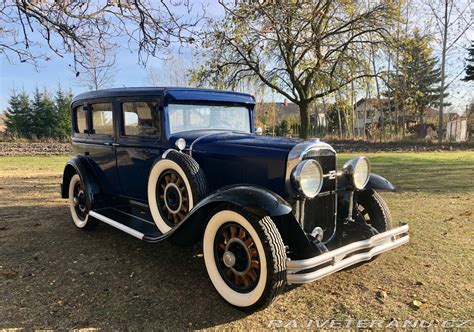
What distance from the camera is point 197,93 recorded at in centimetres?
436

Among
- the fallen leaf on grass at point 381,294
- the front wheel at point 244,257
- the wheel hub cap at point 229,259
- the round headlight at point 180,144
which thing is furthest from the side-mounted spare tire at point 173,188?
the fallen leaf on grass at point 381,294

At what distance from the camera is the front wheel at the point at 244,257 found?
273 centimetres

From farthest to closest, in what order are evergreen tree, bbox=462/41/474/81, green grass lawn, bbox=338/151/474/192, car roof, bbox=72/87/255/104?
evergreen tree, bbox=462/41/474/81 < green grass lawn, bbox=338/151/474/192 < car roof, bbox=72/87/255/104

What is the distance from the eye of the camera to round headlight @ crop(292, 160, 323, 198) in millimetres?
3178

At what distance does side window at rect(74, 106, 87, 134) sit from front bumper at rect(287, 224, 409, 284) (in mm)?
3984

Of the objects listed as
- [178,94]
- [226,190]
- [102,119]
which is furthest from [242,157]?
[102,119]

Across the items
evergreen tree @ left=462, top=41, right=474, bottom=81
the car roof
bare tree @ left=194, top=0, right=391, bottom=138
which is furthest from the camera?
evergreen tree @ left=462, top=41, right=474, bottom=81

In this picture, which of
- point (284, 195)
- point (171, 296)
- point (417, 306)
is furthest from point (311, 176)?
point (171, 296)

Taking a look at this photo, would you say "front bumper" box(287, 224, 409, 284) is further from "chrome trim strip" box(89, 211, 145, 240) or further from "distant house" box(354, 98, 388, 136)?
"distant house" box(354, 98, 388, 136)

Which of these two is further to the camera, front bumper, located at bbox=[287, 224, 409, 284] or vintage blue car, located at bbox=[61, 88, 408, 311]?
vintage blue car, located at bbox=[61, 88, 408, 311]

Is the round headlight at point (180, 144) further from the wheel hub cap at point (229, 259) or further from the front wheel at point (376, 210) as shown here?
the front wheel at point (376, 210)

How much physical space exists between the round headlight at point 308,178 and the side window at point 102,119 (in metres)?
2.74

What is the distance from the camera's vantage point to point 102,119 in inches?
197

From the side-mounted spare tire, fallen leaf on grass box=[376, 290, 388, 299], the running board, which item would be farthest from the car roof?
fallen leaf on grass box=[376, 290, 388, 299]
